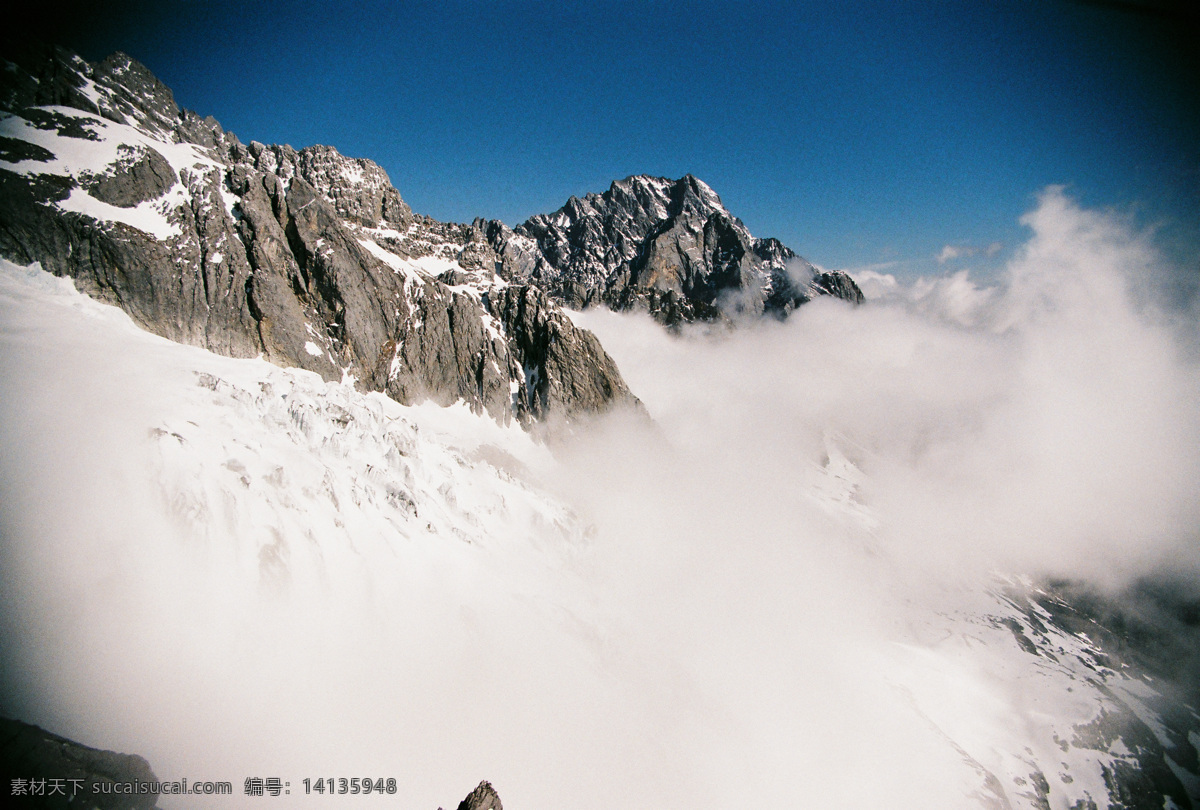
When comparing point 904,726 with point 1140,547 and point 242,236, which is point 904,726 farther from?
point 1140,547

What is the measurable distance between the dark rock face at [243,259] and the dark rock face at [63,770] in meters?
43.2

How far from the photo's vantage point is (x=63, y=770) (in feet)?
41.1

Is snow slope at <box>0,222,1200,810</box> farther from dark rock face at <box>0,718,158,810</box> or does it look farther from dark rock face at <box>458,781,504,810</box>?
dark rock face at <box>458,781,504,810</box>

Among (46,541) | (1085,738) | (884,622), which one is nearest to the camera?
(46,541)

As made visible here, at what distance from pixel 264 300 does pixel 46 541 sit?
40.1 m

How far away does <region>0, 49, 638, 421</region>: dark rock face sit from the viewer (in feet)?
128

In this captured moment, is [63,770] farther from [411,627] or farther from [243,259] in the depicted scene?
[243,259]

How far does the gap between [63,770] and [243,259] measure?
5488 centimetres

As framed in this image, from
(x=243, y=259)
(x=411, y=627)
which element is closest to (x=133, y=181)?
(x=243, y=259)

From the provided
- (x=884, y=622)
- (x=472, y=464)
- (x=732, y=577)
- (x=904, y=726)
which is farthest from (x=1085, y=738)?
(x=472, y=464)

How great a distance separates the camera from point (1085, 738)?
69.8 metres

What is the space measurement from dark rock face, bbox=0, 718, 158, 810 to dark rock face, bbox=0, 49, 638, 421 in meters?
43.2

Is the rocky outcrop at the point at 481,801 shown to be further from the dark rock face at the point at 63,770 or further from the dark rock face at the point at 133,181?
the dark rock face at the point at 133,181

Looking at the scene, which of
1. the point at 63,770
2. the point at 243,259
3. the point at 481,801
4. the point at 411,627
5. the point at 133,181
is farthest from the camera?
the point at 243,259
